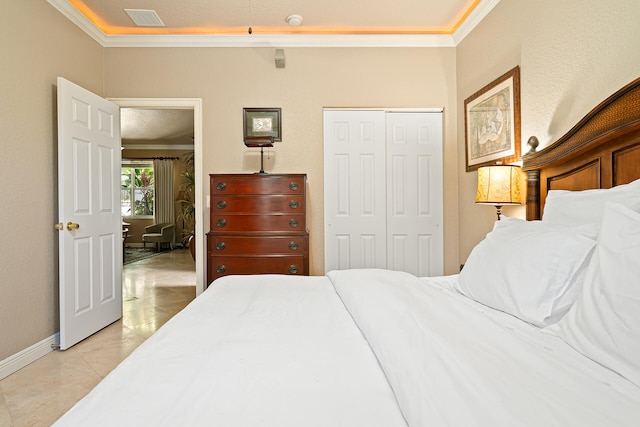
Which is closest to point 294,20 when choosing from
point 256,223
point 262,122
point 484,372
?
point 262,122

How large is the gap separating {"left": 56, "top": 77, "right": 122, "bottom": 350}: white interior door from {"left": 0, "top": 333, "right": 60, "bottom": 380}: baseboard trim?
0.12 m

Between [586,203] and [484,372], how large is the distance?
3.37ft

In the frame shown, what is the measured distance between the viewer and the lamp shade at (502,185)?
207 cm

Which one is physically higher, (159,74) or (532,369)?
(159,74)

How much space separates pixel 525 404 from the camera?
1.90 feet

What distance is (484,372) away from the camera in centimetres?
69

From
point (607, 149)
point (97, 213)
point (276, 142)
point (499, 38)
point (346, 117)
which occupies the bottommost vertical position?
point (97, 213)

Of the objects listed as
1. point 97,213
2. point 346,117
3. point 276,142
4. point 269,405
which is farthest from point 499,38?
point 97,213

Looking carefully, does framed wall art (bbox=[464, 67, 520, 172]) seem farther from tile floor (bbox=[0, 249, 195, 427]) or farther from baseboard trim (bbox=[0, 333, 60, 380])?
baseboard trim (bbox=[0, 333, 60, 380])

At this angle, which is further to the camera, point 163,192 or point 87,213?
point 163,192

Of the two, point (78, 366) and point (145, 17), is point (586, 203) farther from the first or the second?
point (145, 17)

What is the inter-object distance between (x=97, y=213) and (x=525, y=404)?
323 cm

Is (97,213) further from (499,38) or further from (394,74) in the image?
(499,38)

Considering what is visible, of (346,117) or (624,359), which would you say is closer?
(624,359)
